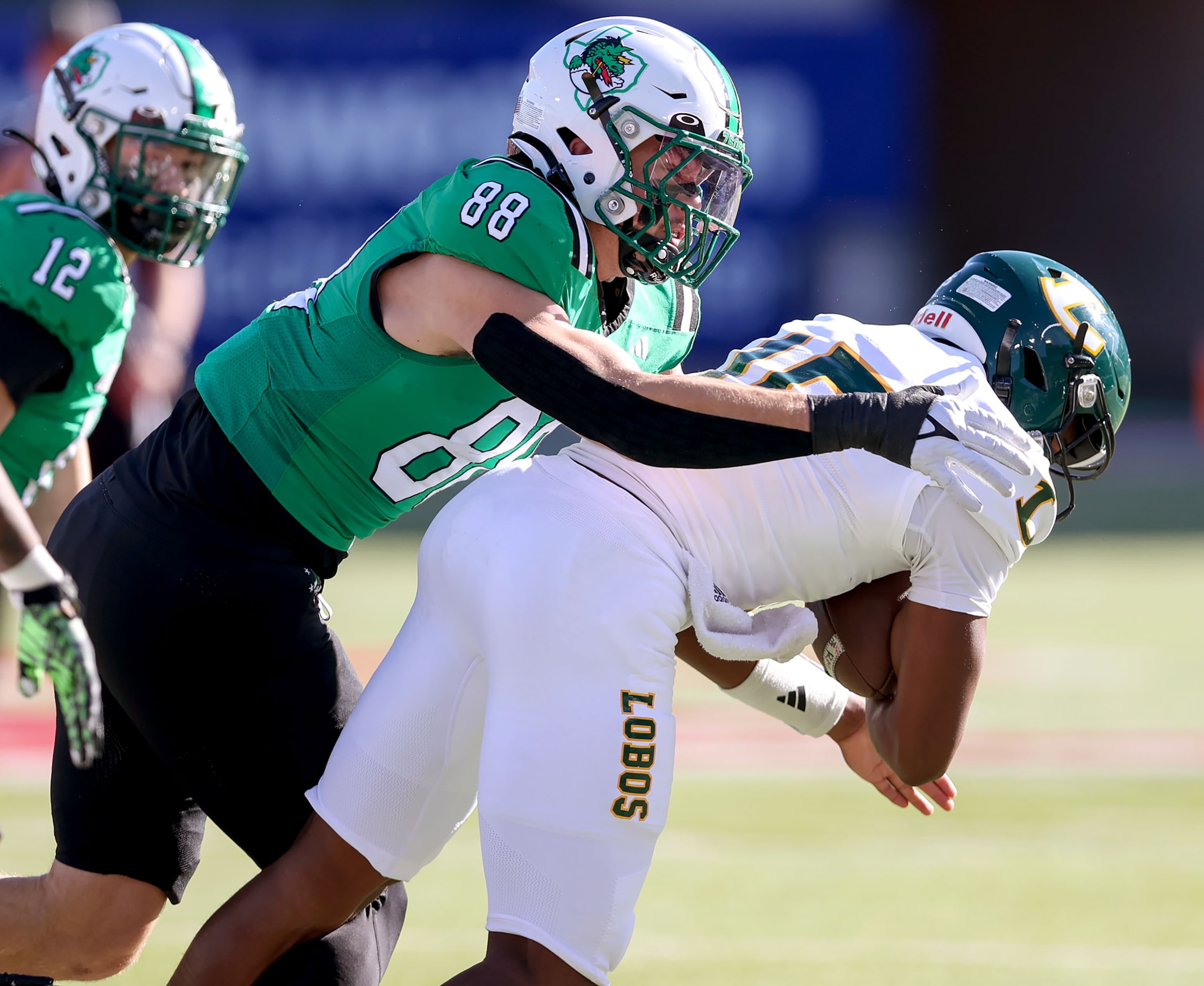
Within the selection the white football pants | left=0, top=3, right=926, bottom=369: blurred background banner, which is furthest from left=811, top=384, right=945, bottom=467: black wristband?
left=0, top=3, right=926, bottom=369: blurred background banner

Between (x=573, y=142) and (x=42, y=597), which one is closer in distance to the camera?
(x=42, y=597)

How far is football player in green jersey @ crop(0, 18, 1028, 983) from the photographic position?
2.61 meters

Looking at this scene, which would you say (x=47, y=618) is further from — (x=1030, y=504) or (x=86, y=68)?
(x=1030, y=504)

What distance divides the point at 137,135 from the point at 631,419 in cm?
123

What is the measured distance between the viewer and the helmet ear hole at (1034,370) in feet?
10.00

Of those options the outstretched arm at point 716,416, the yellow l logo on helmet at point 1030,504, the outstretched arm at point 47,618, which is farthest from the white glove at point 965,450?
the outstretched arm at point 47,618

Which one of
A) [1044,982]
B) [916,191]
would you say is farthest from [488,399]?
[916,191]

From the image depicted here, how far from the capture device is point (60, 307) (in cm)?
287

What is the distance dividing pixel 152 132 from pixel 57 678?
3.74 ft

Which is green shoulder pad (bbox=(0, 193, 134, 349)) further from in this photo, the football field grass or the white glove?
the football field grass

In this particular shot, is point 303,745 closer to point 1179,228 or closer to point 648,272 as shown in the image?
point 648,272

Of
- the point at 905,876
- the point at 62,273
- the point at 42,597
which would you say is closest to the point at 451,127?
the point at 905,876

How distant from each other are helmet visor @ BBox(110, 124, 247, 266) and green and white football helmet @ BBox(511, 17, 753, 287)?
2.12ft

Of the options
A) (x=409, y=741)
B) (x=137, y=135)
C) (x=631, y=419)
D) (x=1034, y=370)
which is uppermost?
(x=137, y=135)
